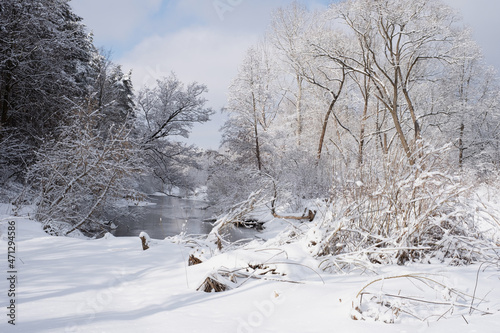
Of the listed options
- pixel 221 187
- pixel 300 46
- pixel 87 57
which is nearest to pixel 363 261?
pixel 300 46

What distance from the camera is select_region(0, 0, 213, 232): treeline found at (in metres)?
7.04

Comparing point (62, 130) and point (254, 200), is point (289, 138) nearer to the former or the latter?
point (62, 130)

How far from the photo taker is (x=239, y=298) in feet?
6.94

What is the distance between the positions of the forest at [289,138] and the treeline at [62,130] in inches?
2.3

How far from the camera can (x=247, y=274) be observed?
99.8 inches

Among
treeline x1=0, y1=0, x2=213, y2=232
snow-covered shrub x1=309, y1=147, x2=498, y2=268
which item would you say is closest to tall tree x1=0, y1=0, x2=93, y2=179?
treeline x1=0, y1=0, x2=213, y2=232

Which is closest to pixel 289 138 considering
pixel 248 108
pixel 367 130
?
pixel 248 108

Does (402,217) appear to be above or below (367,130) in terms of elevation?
below

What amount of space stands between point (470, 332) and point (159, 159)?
44.8 feet

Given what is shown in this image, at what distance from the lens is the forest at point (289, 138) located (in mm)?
3586

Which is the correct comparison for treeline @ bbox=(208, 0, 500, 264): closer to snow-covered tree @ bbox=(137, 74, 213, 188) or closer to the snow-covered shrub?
the snow-covered shrub

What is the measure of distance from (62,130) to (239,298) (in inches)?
321

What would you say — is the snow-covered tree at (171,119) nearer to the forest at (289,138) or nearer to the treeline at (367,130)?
the forest at (289,138)

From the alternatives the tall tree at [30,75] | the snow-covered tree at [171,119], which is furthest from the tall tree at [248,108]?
the tall tree at [30,75]
